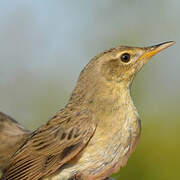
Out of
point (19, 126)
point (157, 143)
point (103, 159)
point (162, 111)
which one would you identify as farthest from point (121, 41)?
point (103, 159)

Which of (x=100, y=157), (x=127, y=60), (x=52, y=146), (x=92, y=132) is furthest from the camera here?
(x=127, y=60)

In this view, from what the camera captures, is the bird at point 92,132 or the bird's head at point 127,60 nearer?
the bird at point 92,132

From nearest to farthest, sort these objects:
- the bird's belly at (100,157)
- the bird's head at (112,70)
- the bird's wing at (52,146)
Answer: the bird's belly at (100,157) < the bird's wing at (52,146) < the bird's head at (112,70)

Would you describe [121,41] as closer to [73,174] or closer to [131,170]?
[131,170]

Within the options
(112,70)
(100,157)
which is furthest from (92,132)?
(112,70)

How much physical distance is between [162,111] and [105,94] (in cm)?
226

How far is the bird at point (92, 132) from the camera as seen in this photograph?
173 inches

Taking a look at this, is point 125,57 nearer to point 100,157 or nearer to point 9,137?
point 100,157

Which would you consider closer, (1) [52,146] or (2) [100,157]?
(2) [100,157]

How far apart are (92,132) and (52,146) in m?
0.40

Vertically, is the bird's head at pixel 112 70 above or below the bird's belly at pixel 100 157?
above

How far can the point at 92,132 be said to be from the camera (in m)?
4.46

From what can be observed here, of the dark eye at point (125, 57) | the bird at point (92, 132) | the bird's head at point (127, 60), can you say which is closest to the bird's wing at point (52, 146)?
the bird at point (92, 132)

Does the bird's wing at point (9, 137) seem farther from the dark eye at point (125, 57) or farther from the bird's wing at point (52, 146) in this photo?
the dark eye at point (125, 57)
